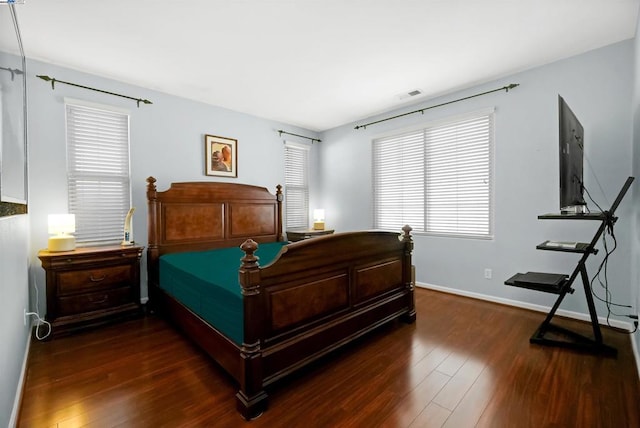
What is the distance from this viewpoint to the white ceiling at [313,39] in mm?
2189

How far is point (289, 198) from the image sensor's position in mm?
5172

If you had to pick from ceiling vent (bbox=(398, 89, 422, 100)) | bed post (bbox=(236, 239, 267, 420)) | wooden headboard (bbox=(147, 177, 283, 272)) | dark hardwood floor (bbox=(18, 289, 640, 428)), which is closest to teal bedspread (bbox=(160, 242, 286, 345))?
bed post (bbox=(236, 239, 267, 420))

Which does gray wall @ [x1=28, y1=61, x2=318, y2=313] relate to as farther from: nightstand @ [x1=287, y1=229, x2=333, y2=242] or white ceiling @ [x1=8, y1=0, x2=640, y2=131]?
nightstand @ [x1=287, y1=229, x2=333, y2=242]

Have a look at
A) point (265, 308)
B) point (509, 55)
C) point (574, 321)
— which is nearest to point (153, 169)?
point (265, 308)

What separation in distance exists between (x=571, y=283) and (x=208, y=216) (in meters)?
3.88

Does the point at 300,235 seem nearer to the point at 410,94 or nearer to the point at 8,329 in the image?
the point at 410,94

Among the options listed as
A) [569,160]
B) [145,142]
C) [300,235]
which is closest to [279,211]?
[300,235]

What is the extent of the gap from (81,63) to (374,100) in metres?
3.44

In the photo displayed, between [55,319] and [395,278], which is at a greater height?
[395,278]

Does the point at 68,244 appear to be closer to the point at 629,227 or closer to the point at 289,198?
the point at 289,198

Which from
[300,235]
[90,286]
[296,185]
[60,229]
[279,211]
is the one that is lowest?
[90,286]

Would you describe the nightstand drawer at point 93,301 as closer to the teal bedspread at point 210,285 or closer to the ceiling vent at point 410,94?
the teal bedspread at point 210,285

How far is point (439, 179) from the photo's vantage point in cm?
396

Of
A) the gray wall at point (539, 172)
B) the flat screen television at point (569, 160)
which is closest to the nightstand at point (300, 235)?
the gray wall at point (539, 172)
